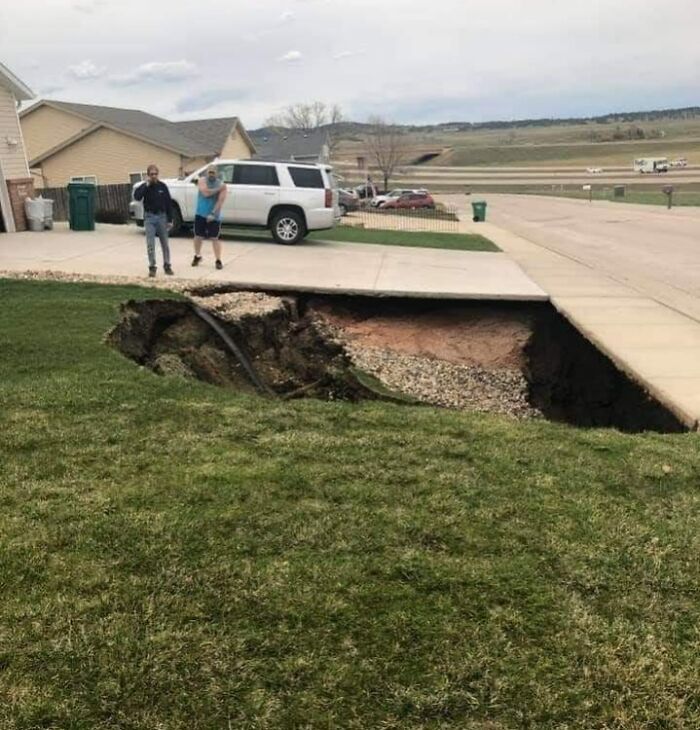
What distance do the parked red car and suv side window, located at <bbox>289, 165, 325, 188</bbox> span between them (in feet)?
94.7

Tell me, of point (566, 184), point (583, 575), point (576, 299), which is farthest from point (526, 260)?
point (566, 184)

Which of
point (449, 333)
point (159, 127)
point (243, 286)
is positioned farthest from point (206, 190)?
point (159, 127)

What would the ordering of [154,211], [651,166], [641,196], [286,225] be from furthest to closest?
[651,166], [641,196], [286,225], [154,211]

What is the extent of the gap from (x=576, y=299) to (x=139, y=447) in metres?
8.85

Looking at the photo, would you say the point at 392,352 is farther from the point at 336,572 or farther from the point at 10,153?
the point at 10,153

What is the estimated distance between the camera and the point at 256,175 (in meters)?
17.5

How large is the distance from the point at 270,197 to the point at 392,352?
852 centimetres

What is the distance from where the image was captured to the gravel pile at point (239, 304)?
9.68 metres

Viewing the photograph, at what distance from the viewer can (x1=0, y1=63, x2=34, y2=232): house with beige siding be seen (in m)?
18.0

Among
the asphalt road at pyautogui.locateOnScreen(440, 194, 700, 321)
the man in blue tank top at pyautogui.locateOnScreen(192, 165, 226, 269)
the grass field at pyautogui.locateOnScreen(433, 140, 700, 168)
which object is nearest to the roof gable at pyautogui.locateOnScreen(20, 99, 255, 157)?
the asphalt road at pyautogui.locateOnScreen(440, 194, 700, 321)

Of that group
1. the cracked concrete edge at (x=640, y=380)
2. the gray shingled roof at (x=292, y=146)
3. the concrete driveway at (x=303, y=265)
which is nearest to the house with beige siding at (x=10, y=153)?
the concrete driveway at (x=303, y=265)

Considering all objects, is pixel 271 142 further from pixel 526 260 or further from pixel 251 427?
pixel 251 427

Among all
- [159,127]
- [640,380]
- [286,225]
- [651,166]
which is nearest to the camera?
[640,380]

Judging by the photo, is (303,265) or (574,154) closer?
(303,265)
